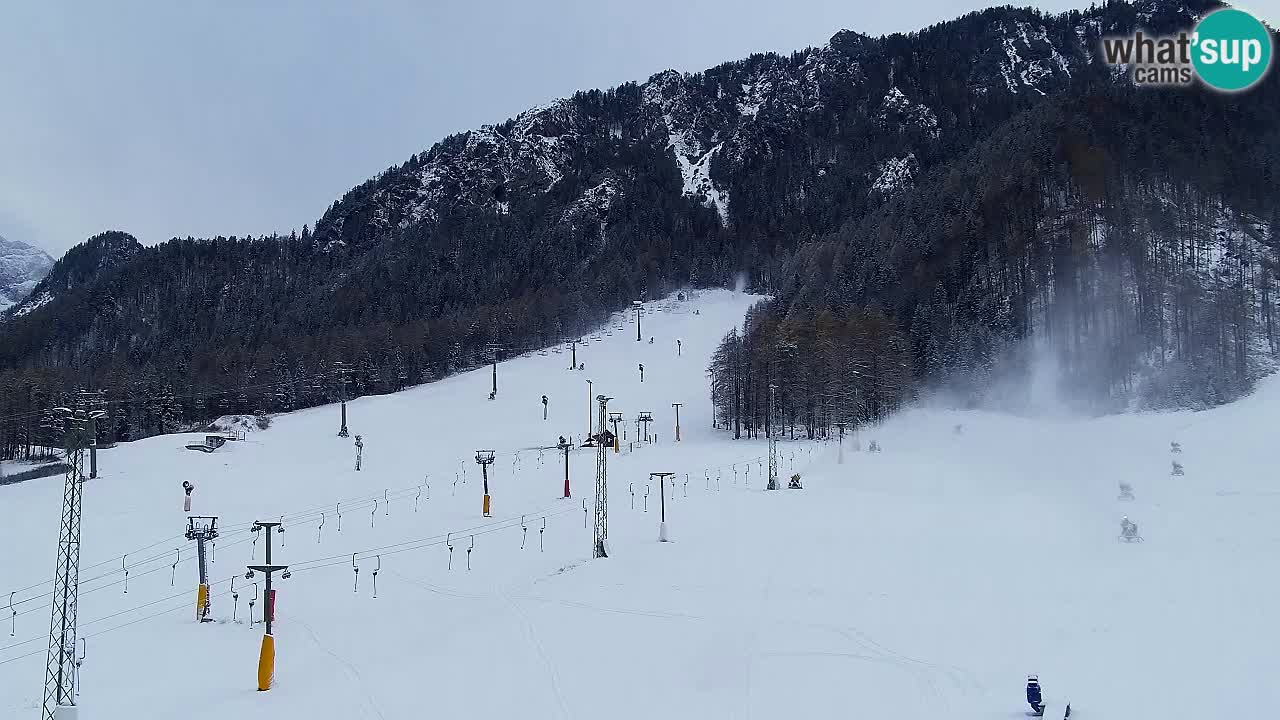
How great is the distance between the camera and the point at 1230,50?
81062 millimetres

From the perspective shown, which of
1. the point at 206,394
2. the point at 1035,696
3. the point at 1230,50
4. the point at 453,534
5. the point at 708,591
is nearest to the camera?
the point at 1035,696

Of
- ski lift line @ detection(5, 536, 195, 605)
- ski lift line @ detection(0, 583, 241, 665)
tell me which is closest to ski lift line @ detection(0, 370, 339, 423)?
ski lift line @ detection(5, 536, 195, 605)

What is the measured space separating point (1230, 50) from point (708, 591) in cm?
9321

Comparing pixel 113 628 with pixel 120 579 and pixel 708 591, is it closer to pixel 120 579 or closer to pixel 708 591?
pixel 120 579

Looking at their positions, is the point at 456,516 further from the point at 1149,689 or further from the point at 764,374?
the point at 764,374

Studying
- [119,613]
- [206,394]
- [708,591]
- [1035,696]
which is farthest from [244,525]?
[206,394]

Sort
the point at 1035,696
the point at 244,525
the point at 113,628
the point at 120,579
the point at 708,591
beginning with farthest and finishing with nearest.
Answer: the point at 244,525 < the point at 120,579 < the point at 708,591 < the point at 113,628 < the point at 1035,696

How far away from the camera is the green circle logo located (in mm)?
63844

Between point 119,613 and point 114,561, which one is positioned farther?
point 114,561

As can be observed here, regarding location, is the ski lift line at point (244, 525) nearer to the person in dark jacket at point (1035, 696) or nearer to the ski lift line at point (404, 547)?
the ski lift line at point (404, 547)

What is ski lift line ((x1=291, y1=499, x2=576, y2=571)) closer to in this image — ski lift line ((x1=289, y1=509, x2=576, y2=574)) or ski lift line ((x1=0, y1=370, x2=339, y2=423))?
ski lift line ((x1=289, y1=509, x2=576, y2=574))

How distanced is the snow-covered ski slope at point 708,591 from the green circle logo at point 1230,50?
33.1 m

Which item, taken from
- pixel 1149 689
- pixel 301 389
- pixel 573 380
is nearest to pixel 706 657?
pixel 1149 689

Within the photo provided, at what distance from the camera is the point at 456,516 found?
3906 centimetres
